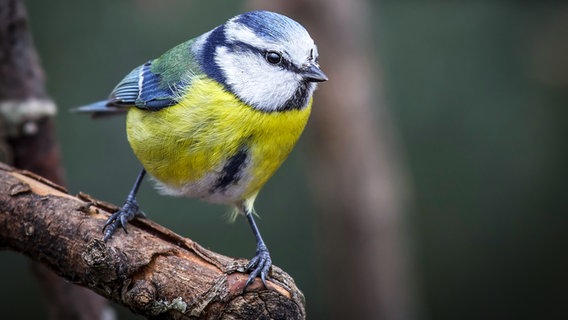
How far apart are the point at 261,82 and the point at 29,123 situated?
3.68 ft

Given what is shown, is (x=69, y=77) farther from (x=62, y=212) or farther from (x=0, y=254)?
(x=62, y=212)

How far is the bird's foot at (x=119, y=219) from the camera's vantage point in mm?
2309

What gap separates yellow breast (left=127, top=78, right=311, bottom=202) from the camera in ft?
8.61

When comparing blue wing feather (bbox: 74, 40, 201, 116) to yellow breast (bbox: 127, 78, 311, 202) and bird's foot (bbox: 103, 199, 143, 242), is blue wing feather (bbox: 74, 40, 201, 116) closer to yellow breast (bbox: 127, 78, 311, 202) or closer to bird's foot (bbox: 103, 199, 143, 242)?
yellow breast (bbox: 127, 78, 311, 202)

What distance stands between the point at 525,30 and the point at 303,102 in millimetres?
3452

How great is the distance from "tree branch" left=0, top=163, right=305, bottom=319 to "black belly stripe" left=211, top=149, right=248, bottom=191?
39 cm

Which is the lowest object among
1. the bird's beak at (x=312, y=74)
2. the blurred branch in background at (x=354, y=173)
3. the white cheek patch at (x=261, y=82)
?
the blurred branch in background at (x=354, y=173)

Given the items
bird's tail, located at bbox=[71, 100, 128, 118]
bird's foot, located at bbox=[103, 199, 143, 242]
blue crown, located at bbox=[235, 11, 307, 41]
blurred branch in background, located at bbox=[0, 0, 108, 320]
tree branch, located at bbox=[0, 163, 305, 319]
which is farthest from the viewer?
bird's tail, located at bbox=[71, 100, 128, 118]

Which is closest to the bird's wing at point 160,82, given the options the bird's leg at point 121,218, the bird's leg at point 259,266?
the bird's leg at point 121,218

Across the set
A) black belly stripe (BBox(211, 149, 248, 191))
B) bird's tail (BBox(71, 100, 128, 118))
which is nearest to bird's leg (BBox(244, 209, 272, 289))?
black belly stripe (BBox(211, 149, 248, 191))

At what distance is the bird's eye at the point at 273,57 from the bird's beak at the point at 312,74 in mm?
103

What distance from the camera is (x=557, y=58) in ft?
18.1

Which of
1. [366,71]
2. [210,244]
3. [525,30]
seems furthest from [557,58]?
[210,244]

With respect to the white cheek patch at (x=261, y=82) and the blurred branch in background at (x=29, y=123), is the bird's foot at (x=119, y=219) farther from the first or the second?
the blurred branch in background at (x=29, y=123)
